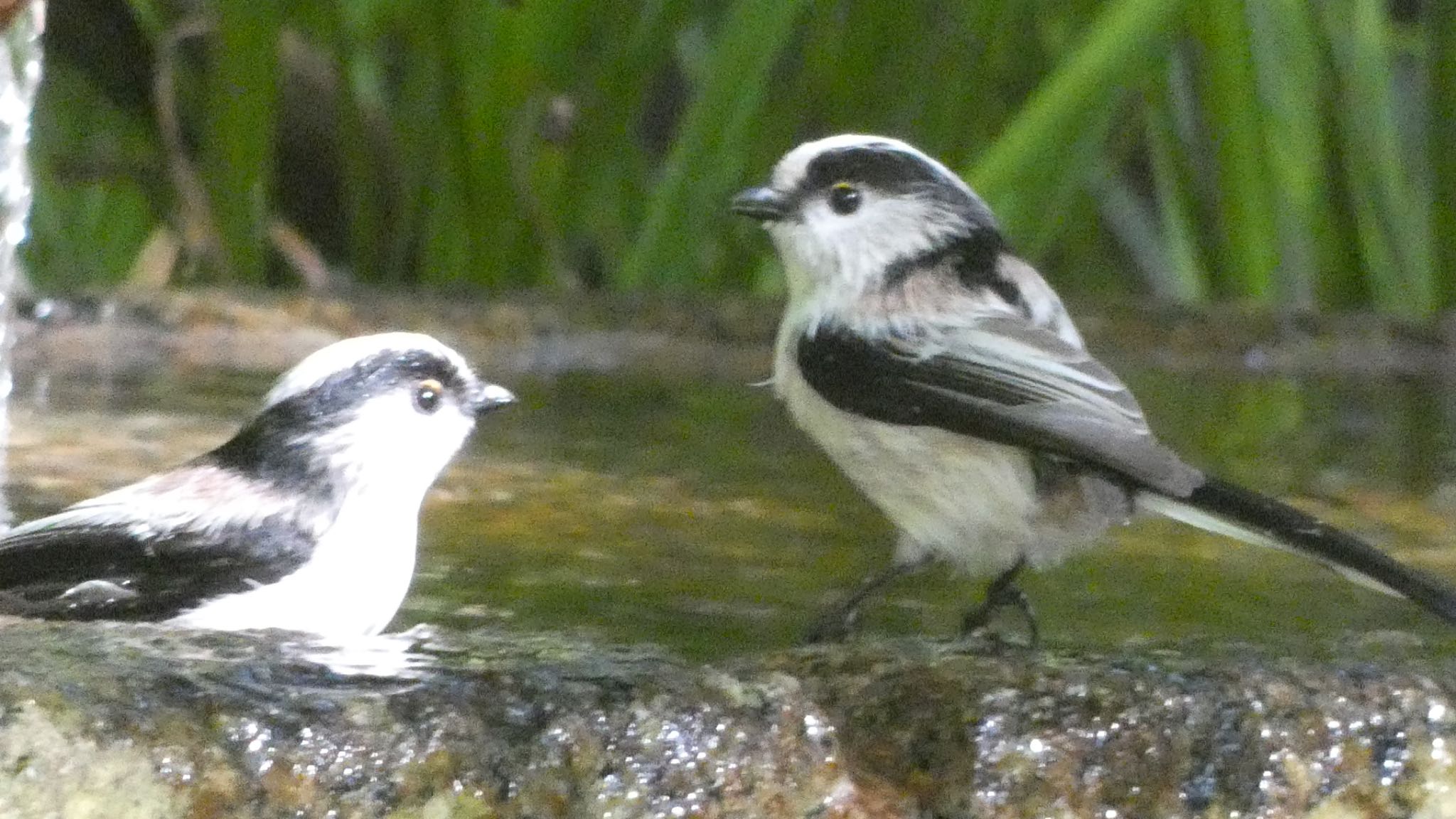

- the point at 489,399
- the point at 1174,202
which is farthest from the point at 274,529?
the point at 1174,202

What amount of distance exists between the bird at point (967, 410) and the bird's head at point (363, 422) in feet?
1.33

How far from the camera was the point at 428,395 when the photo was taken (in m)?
2.19

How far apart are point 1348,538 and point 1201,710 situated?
41 centimetres

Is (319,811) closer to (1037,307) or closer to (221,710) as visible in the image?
(221,710)

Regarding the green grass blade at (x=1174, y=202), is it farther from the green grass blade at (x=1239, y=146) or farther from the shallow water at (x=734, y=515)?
the shallow water at (x=734, y=515)

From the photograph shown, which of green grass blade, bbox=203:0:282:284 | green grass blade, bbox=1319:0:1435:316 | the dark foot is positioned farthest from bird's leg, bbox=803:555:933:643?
green grass blade, bbox=1319:0:1435:316

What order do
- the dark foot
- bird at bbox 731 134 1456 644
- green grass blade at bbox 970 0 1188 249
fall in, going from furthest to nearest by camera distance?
green grass blade at bbox 970 0 1188 249
bird at bbox 731 134 1456 644
the dark foot

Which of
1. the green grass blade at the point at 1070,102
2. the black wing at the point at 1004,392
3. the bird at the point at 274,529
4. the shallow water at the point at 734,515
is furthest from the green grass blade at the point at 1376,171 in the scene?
the bird at the point at 274,529

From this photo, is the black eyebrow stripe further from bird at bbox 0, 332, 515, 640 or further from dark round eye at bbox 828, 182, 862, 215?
bird at bbox 0, 332, 515, 640

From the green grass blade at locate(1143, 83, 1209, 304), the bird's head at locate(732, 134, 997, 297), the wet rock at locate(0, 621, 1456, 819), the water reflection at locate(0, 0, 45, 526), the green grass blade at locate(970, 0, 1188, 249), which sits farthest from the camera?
the green grass blade at locate(1143, 83, 1209, 304)

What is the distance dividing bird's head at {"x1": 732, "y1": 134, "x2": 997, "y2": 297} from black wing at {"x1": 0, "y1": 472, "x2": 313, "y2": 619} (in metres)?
0.83

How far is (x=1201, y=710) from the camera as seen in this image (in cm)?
165

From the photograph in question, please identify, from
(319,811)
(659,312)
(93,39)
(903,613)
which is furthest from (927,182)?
(93,39)

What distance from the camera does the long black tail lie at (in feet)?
6.37
